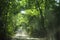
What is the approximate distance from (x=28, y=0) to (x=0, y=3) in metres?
10.6

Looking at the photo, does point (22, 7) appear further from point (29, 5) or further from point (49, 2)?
point (49, 2)

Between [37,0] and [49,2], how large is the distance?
263 centimetres

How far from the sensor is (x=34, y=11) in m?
39.0

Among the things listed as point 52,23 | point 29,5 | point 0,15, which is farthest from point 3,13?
point 29,5

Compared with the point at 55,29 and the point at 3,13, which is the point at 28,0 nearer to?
the point at 3,13

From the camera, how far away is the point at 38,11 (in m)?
39.1

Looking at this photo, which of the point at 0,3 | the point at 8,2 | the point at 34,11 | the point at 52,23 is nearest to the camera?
the point at 52,23

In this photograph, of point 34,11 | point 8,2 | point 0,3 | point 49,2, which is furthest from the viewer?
point 34,11

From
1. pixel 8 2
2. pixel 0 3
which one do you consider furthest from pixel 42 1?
pixel 0 3

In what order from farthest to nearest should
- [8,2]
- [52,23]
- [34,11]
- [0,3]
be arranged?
[34,11] → [8,2] → [0,3] → [52,23]

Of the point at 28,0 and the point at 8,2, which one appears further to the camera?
the point at 28,0

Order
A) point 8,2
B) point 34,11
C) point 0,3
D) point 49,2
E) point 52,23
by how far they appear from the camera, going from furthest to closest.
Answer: point 34,11
point 49,2
point 8,2
point 0,3
point 52,23

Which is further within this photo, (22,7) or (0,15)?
(22,7)

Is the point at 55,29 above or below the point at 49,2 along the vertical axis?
below
